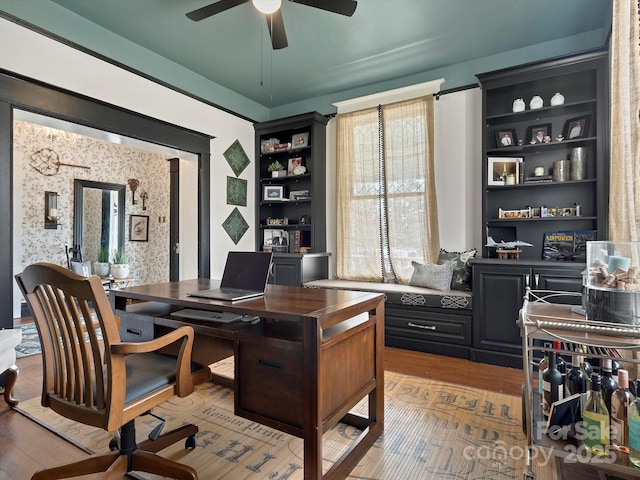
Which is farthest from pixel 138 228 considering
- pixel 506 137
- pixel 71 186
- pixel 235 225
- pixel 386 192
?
pixel 506 137

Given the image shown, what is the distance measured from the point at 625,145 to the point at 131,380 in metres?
2.66

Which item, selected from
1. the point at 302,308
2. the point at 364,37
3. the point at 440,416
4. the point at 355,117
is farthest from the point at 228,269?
the point at 355,117

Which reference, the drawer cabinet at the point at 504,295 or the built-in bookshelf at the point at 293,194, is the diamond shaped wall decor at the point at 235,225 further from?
the drawer cabinet at the point at 504,295

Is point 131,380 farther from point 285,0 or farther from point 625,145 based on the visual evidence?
point 285,0

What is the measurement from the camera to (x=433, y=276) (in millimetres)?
3416

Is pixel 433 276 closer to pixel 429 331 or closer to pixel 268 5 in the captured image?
pixel 429 331

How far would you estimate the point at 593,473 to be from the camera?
152 cm

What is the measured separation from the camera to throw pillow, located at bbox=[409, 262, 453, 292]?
334 cm

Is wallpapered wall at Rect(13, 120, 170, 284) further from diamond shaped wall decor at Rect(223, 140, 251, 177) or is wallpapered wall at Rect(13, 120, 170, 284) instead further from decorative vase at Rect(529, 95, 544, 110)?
decorative vase at Rect(529, 95, 544, 110)

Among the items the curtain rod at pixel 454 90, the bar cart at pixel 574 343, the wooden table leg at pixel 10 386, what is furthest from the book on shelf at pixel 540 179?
the wooden table leg at pixel 10 386

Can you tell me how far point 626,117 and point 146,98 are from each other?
384cm

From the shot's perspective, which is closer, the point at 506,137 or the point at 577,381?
the point at 577,381

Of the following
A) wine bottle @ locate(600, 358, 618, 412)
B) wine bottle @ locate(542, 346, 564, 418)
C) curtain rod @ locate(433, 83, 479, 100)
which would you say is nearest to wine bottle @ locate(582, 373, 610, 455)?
wine bottle @ locate(600, 358, 618, 412)

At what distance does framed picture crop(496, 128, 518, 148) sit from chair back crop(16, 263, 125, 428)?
11.5ft
